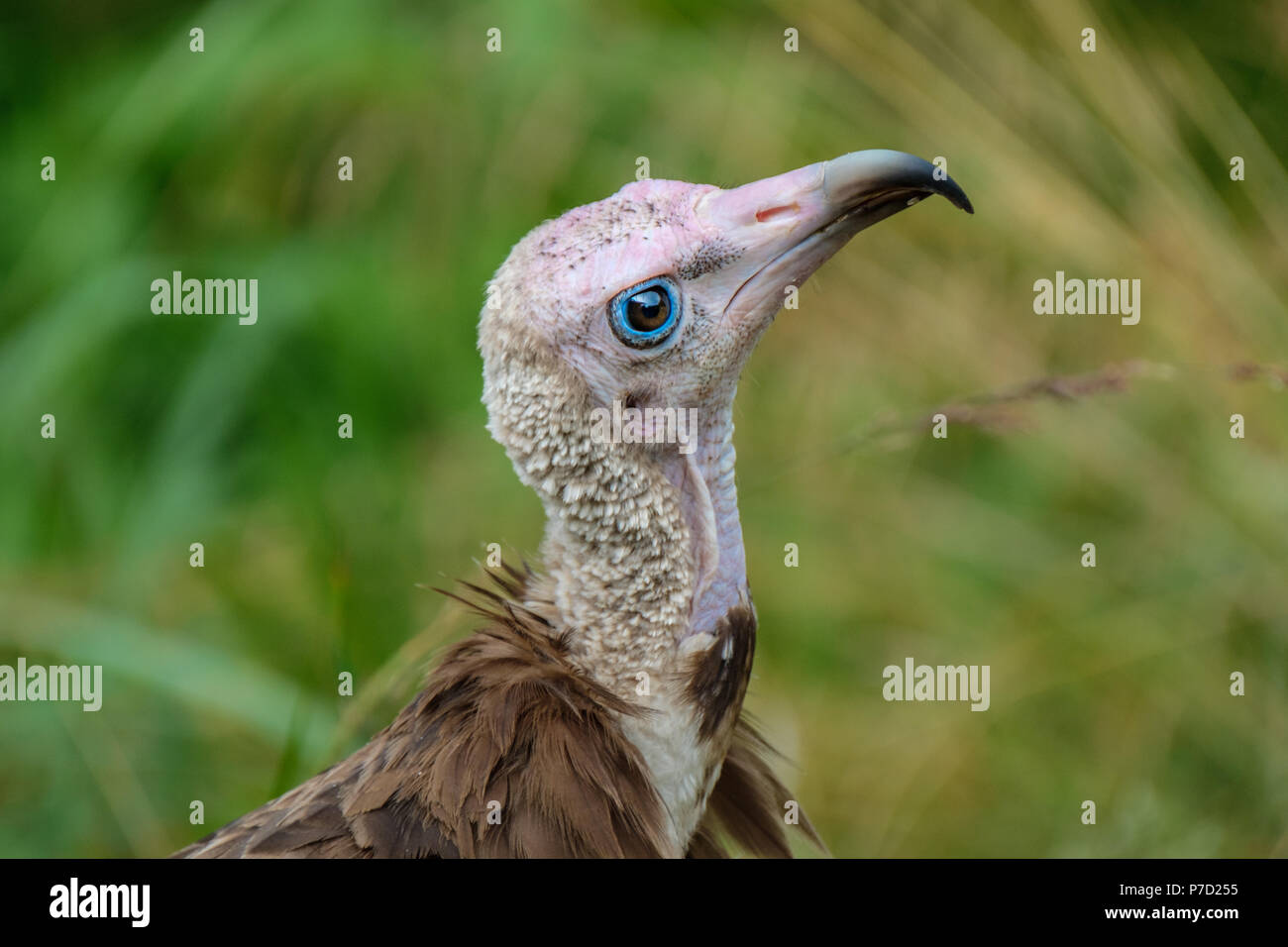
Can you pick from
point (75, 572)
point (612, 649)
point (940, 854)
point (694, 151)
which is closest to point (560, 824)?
point (612, 649)

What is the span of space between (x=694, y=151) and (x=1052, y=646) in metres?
1.74

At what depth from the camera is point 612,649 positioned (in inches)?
80.3

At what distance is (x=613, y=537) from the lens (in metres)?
2.02

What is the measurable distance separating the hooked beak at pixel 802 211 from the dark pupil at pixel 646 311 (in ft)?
0.33

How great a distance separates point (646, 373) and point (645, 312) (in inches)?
3.6

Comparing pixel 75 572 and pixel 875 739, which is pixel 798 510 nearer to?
pixel 875 739

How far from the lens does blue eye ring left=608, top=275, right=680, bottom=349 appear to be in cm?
201

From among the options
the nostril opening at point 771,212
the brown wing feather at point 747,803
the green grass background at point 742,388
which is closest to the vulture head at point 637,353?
the nostril opening at point 771,212

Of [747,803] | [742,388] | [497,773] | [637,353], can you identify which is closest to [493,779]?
[497,773]

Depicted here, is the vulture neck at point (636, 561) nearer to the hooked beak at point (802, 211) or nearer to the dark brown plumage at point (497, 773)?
the dark brown plumage at point (497, 773)

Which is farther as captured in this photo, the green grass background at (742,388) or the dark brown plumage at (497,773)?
the green grass background at (742,388)

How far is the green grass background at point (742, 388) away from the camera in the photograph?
3.41 m

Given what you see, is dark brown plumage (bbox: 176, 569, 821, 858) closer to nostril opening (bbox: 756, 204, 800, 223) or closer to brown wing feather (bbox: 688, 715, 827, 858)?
brown wing feather (bbox: 688, 715, 827, 858)

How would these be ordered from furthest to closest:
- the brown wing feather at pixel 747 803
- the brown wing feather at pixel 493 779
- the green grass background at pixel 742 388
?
the green grass background at pixel 742 388
the brown wing feather at pixel 747 803
the brown wing feather at pixel 493 779
